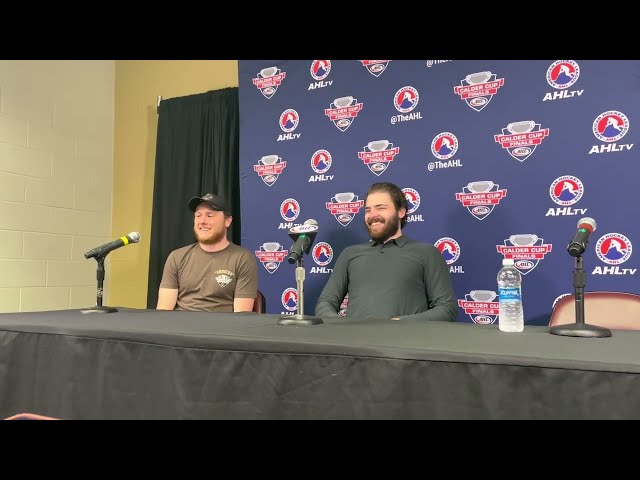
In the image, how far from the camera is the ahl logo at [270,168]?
3.45m

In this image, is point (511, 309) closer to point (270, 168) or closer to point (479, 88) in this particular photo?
point (479, 88)

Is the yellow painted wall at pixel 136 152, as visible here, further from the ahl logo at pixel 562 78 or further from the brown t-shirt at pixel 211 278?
the ahl logo at pixel 562 78

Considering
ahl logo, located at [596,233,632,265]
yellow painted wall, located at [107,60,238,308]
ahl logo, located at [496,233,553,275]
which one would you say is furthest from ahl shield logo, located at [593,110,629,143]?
yellow painted wall, located at [107,60,238,308]

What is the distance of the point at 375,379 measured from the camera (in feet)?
3.56

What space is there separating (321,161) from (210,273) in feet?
3.38

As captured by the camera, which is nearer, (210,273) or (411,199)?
(210,273)

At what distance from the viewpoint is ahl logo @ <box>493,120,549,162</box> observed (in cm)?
267

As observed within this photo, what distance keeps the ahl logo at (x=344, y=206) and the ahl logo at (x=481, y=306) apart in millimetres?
839

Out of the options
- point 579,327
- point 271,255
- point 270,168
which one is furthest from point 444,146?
point 579,327

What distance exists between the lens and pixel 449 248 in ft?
9.46

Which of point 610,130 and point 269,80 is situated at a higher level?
point 269,80

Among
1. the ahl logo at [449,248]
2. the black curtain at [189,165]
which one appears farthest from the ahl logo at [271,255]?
the ahl logo at [449,248]

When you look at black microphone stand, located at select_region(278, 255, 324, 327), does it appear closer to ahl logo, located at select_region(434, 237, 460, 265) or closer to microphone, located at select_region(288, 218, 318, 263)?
microphone, located at select_region(288, 218, 318, 263)
